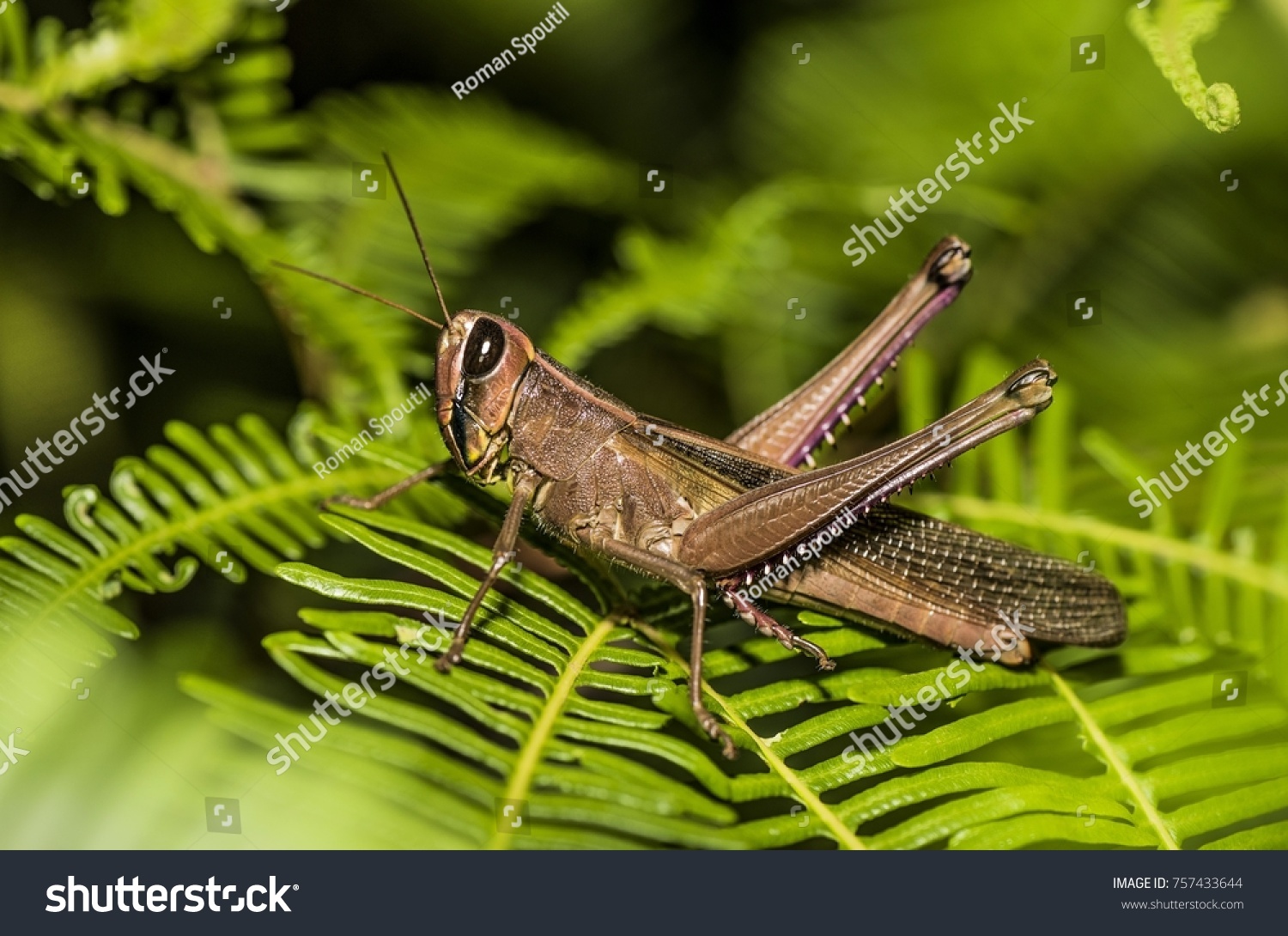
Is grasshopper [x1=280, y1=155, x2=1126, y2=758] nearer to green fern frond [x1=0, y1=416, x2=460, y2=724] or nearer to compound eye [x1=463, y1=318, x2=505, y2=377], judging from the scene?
compound eye [x1=463, y1=318, x2=505, y2=377]

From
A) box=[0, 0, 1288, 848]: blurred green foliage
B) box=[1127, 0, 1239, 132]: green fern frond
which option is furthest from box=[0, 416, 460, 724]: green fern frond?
box=[1127, 0, 1239, 132]: green fern frond

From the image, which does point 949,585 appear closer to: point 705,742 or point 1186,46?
point 705,742

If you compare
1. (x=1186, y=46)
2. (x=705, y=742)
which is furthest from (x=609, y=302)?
(x=1186, y=46)

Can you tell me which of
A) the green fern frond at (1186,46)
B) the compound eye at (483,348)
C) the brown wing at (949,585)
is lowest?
the brown wing at (949,585)

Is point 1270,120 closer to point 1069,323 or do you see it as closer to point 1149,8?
point 1069,323

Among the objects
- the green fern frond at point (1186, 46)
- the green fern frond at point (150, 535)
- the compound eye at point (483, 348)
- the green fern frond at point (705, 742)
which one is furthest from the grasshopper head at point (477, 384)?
the green fern frond at point (1186, 46)

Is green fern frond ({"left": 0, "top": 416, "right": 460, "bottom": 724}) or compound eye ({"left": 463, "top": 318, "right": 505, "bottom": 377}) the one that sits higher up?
compound eye ({"left": 463, "top": 318, "right": 505, "bottom": 377})

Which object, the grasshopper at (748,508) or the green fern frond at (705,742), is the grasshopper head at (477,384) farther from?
the green fern frond at (705,742)
